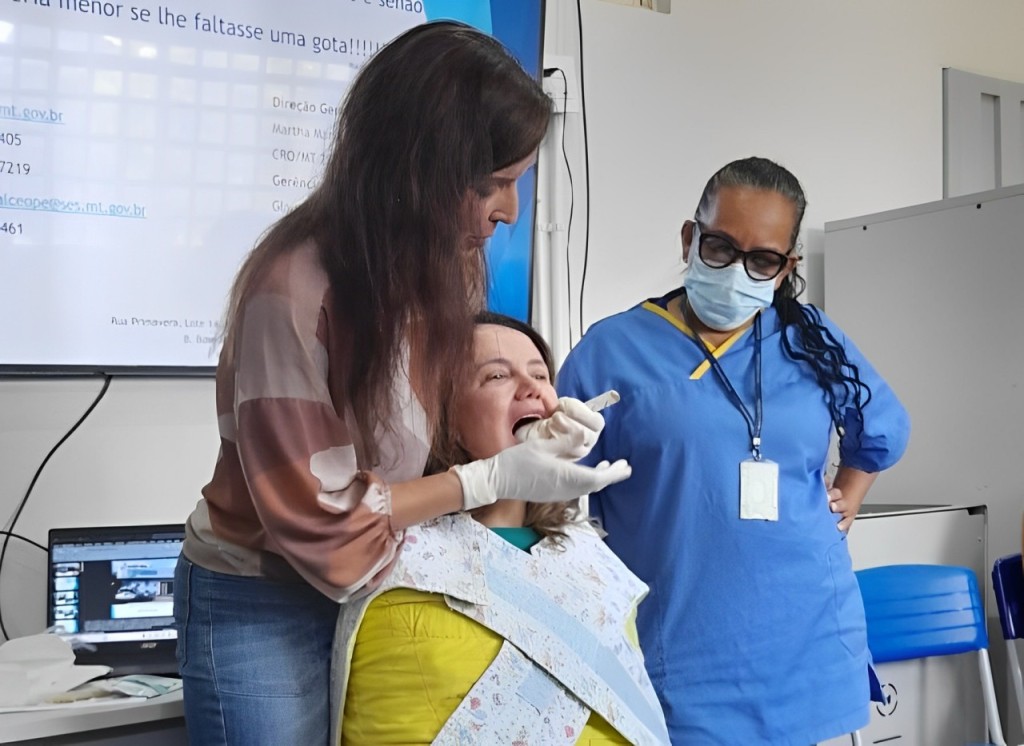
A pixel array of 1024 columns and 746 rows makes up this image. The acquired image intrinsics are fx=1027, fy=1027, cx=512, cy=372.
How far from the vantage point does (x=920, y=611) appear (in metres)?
2.36

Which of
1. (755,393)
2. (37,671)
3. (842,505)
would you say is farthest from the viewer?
(842,505)

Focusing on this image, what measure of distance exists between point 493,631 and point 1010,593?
5.83 ft

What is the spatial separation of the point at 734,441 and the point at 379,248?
0.76 meters

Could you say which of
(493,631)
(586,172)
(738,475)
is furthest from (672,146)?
(493,631)

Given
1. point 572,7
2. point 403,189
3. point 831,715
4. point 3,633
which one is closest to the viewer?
point 403,189

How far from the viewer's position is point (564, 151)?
2.73 metres

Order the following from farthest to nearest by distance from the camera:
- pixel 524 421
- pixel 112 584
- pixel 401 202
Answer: pixel 112 584, pixel 524 421, pixel 401 202

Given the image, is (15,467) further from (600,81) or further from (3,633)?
(600,81)

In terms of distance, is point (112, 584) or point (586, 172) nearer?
point (112, 584)

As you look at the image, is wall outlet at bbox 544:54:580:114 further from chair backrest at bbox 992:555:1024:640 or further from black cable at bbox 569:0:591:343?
chair backrest at bbox 992:555:1024:640

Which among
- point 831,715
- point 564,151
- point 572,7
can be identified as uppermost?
point 572,7

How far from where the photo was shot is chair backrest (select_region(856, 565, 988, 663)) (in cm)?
232

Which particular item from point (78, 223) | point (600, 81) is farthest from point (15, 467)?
point (600, 81)

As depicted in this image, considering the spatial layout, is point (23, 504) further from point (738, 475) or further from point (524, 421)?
point (738, 475)
